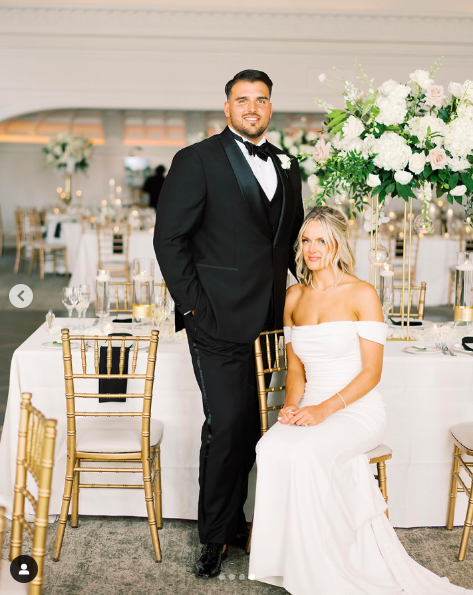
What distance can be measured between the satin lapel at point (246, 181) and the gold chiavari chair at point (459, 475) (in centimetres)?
124

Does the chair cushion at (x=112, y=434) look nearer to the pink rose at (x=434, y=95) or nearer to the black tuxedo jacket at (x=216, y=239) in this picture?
the black tuxedo jacket at (x=216, y=239)

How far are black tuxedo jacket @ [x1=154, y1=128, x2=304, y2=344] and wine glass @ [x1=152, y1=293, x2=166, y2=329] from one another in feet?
2.45

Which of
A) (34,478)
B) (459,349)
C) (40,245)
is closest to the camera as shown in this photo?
(34,478)

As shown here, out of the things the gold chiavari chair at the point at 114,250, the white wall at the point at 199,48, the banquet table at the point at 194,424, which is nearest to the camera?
the banquet table at the point at 194,424

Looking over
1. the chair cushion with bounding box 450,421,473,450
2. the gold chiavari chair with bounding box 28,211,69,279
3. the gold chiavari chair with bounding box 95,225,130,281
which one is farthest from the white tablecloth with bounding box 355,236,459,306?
the chair cushion with bounding box 450,421,473,450

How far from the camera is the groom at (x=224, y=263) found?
2.62 metres

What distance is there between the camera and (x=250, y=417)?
9.55 ft

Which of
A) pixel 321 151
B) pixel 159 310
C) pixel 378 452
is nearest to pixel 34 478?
pixel 378 452

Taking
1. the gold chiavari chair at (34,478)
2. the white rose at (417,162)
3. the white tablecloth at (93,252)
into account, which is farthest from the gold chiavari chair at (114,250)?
the gold chiavari chair at (34,478)

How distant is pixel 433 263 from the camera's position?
8.20 m

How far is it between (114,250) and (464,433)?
584cm

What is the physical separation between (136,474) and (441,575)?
1405 mm

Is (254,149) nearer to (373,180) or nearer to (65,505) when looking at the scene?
(373,180)

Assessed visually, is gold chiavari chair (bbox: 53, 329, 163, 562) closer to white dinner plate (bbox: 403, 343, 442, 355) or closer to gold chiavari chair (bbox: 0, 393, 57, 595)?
gold chiavari chair (bbox: 0, 393, 57, 595)
